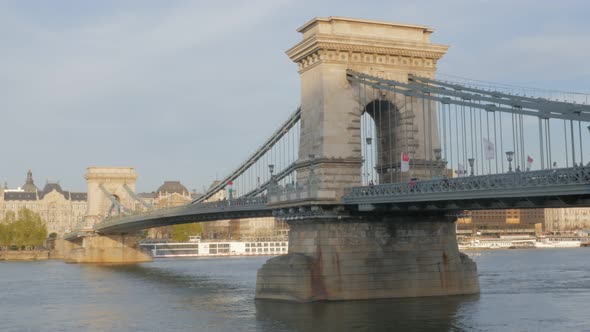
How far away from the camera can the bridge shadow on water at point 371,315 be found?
127 feet

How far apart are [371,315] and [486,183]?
10437mm

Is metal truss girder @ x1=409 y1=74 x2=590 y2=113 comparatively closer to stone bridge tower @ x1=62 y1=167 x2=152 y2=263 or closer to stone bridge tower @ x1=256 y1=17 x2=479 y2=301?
stone bridge tower @ x1=256 y1=17 x2=479 y2=301

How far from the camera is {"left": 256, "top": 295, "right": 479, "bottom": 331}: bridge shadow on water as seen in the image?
38.6m

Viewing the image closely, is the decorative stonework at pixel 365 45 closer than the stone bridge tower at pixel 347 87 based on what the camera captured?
No

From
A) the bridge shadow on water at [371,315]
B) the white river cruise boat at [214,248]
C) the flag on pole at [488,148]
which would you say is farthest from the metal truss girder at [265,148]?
the white river cruise boat at [214,248]

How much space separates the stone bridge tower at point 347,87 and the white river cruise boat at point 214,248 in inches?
4137

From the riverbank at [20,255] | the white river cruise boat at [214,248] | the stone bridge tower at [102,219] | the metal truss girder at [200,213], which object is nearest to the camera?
the metal truss girder at [200,213]

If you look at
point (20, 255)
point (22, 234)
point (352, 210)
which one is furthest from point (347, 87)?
point (22, 234)

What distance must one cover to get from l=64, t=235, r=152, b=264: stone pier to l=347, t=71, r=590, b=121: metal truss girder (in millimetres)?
84239

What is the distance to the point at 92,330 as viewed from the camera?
1629 inches

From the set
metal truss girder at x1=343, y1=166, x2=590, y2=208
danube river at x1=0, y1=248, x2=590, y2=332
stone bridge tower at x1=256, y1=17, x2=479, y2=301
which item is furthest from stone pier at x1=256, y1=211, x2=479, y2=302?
metal truss girder at x1=343, y1=166, x2=590, y2=208

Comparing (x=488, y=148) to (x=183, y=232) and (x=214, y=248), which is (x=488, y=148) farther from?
(x=183, y=232)

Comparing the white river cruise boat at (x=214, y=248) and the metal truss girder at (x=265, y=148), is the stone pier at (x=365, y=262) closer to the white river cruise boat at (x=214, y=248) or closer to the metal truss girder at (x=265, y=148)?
Result: the metal truss girder at (x=265, y=148)

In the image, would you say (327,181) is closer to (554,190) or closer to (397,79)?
(397,79)
